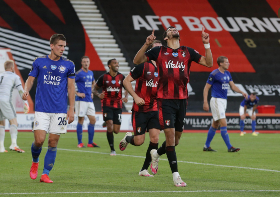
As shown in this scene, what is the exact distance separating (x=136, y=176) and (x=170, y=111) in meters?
1.55

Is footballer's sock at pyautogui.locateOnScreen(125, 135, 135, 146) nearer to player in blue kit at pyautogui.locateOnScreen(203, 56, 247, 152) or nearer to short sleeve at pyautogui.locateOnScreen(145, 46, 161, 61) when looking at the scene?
short sleeve at pyautogui.locateOnScreen(145, 46, 161, 61)

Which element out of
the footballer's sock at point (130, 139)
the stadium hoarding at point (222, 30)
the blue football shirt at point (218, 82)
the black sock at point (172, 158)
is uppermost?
the stadium hoarding at point (222, 30)

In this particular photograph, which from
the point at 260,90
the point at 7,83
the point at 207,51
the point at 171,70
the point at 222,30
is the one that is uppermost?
the point at 222,30

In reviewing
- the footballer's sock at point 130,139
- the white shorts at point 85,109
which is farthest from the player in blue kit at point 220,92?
the footballer's sock at point 130,139

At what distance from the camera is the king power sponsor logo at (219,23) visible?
91.7 feet

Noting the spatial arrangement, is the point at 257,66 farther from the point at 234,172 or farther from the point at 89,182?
the point at 89,182

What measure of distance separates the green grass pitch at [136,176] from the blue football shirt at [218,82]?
5.49 ft

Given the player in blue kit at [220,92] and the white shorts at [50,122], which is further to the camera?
the player in blue kit at [220,92]

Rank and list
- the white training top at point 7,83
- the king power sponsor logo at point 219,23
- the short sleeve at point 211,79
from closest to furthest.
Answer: the white training top at point 7,83
the short sleeve at point 211,79
the king power sponsor logo at point 219,23

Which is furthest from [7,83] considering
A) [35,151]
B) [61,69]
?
[61,69]

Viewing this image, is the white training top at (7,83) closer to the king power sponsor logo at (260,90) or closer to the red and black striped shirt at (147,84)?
the red and black striped shirt at (147,84)

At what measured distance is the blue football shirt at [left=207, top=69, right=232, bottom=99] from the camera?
12.4m

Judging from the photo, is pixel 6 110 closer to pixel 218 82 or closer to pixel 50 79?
pixel 218 82

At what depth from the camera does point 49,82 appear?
6.76 meters
